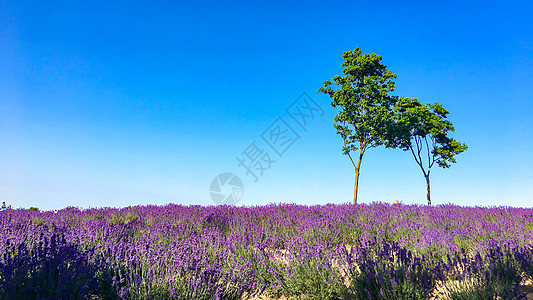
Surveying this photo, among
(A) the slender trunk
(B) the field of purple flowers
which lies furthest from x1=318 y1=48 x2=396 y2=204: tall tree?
(B) the field of purple flowers

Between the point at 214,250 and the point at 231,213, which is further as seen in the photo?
the point at 231,213

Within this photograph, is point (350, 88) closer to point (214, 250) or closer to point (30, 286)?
point (214, 250)

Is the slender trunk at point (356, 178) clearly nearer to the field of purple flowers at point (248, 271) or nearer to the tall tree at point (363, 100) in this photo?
the tall tree at point (363, 100)

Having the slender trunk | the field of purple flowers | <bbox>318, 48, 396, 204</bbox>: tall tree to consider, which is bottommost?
the field of purple flowers

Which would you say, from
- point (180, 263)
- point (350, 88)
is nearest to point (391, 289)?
point (180, 263)

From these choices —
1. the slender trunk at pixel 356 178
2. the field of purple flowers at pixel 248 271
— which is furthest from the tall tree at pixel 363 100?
the field of purple flowers at pixel 248 271

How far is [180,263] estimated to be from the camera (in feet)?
9.45

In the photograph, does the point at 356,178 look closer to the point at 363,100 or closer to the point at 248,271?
the point at 363,100

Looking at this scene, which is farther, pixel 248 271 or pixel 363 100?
pixel 363 100

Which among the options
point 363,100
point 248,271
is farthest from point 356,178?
point 248,271

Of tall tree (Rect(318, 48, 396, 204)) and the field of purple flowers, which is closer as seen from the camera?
the field of purple flowers

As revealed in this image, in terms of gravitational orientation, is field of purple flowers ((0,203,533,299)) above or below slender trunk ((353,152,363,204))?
below

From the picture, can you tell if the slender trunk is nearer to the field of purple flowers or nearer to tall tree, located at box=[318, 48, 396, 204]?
tall tree, located at box=[318, 48, 396, 204]

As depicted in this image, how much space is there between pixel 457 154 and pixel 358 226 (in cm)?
2004
